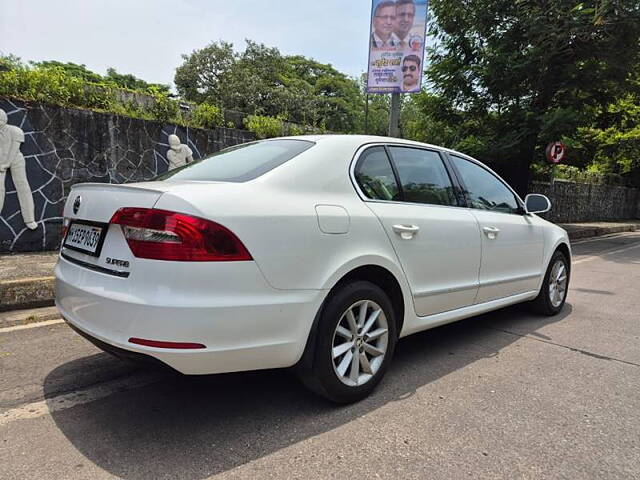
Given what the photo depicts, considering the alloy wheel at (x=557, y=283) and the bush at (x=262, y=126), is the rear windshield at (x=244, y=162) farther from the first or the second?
the bush at (x=262, y=126)

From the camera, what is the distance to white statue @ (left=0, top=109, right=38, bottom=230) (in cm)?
617

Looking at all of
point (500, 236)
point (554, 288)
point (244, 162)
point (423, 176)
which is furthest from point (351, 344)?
point (554, 288)

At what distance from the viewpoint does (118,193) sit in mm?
2338

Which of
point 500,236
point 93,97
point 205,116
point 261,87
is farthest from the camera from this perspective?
point 261,87

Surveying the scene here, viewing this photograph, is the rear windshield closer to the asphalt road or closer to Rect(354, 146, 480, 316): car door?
Rect(354, 146, 480, 316): car door

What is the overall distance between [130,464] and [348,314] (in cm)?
129

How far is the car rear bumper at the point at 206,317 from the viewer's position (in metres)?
2.04

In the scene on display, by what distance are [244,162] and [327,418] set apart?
156 cm

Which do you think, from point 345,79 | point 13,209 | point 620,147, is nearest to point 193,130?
point 13,209

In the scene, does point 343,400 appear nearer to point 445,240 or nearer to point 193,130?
point 445,240

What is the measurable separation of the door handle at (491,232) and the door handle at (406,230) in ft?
2.94

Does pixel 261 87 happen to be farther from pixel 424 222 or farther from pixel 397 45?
pixel 424 222

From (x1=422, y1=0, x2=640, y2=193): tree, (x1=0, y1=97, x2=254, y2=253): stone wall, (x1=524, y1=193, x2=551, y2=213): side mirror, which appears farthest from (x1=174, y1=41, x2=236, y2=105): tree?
(x1=524, y1=193, x2=551, y2=213): side mirror

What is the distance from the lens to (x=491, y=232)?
366 centimetres
